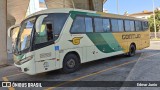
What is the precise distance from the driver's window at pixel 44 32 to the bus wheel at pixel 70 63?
1.26 meters

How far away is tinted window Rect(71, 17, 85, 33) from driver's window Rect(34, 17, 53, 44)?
4.15 feet

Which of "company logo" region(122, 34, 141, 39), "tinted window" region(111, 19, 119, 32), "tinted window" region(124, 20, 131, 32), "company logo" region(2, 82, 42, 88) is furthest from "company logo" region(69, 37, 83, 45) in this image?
"tinted window" region(124, 20, 131, 32)

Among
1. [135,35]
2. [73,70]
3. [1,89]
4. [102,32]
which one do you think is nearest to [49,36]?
[73,70]

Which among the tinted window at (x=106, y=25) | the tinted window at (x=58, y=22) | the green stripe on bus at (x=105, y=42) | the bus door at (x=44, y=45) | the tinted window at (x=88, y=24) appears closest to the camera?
the bus door at (x=44, y=45)

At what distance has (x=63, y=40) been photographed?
9.21 metres

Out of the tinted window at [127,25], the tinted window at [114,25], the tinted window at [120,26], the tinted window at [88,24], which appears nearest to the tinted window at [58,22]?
the tinted window at [88,24]

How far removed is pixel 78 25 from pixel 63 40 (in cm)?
124

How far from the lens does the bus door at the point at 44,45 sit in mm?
8281

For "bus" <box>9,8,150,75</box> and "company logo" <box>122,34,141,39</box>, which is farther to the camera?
"company logo" <box>122,34,141,39</box>

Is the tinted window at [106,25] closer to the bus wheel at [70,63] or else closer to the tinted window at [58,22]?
the bus wheel at [70,63]

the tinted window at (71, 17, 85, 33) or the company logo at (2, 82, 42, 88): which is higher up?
the tinted window at (71, 17, 85, 33)

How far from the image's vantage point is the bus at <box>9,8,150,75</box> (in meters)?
8.32

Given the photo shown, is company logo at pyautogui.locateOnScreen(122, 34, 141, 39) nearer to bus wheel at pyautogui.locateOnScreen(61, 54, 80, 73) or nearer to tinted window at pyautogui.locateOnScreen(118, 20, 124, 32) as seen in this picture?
tinted window at pyautogui.locateOnScreen(118, 20, 124, 32)

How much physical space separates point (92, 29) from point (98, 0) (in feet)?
52.2
